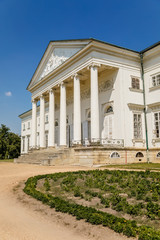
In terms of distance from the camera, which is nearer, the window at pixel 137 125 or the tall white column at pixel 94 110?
the tall white column at pixel 94 110

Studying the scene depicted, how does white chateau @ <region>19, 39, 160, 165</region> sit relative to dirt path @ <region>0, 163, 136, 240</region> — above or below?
above

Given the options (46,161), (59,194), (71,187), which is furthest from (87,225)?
(46,161)

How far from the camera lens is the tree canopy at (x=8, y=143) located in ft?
150

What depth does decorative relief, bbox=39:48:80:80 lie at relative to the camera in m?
23.6

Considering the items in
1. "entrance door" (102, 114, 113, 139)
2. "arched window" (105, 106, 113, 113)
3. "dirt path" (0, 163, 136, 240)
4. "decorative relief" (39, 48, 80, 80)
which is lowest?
"dirt path" (0, 163, 136, 240)

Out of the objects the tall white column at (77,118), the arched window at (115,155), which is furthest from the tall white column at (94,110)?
the tall white column at (77,118)

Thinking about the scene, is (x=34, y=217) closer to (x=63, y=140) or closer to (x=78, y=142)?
(x=78, y=142)

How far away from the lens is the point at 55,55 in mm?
26359

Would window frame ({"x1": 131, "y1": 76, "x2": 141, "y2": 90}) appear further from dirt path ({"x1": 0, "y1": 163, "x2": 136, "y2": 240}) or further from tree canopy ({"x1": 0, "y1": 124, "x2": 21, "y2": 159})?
tree canopy ({"x1": 0, "y1": 124, "x2": 21, "y2": 159})

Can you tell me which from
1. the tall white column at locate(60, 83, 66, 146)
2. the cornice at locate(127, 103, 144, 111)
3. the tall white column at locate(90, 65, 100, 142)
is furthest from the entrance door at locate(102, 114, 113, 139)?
the tall white column at locate(60, 83, 66, 146)

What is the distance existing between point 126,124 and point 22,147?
109 ft

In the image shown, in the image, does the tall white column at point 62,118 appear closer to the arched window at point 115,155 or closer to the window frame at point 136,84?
the arched window at point 115,155

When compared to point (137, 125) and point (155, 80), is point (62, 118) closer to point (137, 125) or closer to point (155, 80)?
point (137, 125)

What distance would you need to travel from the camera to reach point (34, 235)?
4129mm
